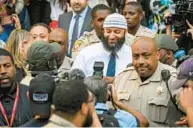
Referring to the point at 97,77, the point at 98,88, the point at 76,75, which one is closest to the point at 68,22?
the point at 76,75

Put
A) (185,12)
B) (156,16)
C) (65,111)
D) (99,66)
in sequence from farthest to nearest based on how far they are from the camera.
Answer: (156,16)
(185,12)
(99,66)
(65,111)

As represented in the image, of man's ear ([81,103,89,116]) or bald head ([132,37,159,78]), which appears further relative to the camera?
bald head ([132,37,159,78])

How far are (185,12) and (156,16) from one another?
1.74 metres

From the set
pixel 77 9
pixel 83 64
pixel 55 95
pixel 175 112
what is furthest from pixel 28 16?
pixel 55 95

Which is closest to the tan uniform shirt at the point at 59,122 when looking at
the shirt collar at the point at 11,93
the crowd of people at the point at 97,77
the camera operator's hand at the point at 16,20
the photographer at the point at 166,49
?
the crowd of people at the point at 97,77

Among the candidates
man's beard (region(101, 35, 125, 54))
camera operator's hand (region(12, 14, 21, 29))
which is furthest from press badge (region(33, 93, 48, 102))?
camera operator's hand (region(12, 14, 21, 29))

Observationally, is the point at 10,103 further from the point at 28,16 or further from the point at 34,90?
the point at 28,16

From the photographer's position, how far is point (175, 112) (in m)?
6.35

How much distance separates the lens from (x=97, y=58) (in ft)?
26.2

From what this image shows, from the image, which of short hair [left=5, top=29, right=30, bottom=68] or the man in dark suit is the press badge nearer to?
short hair [left=5, top=29, right=30, bottom=68]

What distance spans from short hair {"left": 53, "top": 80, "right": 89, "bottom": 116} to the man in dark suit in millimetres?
5175

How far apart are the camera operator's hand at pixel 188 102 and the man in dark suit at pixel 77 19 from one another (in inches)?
178

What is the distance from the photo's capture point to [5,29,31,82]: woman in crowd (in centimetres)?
780

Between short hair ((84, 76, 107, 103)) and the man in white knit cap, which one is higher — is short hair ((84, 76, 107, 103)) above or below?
below
